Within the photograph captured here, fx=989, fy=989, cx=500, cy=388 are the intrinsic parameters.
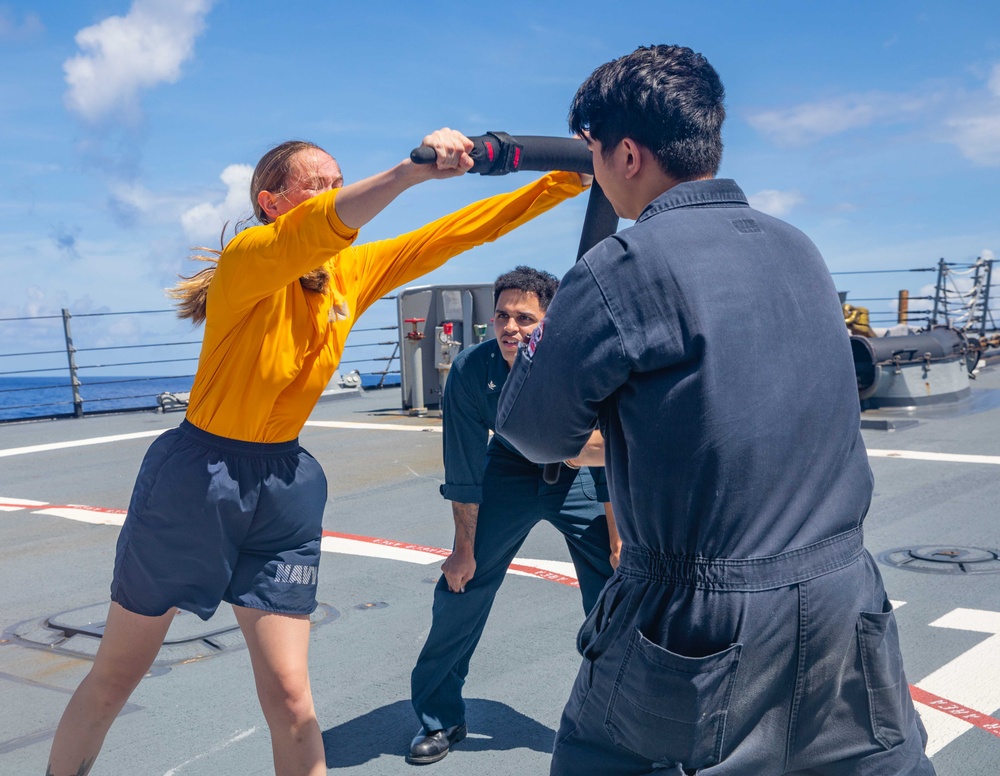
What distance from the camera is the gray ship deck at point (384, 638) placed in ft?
11.9

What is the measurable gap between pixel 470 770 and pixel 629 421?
7.20 ft

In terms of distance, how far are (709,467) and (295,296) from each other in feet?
4.63

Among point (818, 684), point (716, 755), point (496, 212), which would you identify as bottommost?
point (716, 755)

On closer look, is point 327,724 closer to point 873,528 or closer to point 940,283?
point 873,528

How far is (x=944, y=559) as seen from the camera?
19.3 ft

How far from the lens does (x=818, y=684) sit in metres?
1.72

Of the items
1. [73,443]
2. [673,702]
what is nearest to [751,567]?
[673,702]

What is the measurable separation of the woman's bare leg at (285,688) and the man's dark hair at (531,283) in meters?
1.61

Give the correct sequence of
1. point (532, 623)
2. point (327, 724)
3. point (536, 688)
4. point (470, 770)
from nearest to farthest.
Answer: point (470, 770) < point (327, 724) < point (536, 688) < point (532, 623)

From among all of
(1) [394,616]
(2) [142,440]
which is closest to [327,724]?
(1) [394,616]

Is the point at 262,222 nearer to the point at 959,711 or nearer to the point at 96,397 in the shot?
the point at 959,711

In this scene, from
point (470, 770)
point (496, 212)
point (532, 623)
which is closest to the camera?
point (496, 212)

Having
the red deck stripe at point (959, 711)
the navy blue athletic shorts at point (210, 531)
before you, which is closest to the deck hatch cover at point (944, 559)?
the red deck stripe at point (959, 711)

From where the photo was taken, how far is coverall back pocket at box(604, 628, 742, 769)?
165cm
